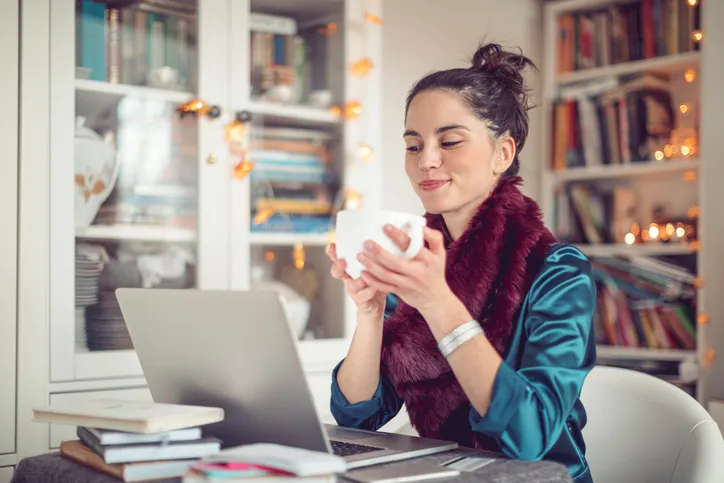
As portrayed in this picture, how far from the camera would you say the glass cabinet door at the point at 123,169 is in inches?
75.0

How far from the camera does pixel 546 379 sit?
43.1 inches

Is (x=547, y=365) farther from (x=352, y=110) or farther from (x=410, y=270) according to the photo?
(x=352, y=110)

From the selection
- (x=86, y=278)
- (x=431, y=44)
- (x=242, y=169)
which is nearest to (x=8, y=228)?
(x=86, y=278)

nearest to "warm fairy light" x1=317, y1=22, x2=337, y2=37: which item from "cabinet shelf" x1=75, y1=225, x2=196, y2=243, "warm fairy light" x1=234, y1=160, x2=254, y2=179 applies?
"warm fairy light" x1=234, y1=160, x2=254, y2=179

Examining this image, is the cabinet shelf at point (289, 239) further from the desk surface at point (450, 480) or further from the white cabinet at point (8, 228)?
the desk surface at point (450, 480)

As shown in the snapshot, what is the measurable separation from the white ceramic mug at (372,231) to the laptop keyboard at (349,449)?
225 mm

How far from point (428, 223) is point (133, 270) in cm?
96

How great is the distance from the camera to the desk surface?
88 cm

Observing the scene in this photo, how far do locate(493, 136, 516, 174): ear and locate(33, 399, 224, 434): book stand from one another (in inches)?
27.0

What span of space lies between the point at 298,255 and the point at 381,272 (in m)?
1.46

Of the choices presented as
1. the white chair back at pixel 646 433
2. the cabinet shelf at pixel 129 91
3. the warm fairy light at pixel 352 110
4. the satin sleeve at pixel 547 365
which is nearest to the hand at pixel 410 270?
the satin sleeve at pixel 547 365

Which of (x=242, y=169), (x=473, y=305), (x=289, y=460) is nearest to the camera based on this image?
(x=289, y=460)

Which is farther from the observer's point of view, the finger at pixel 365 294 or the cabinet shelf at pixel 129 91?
the cabinet shelf at pixel 129 91

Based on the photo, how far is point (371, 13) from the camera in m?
2.48
